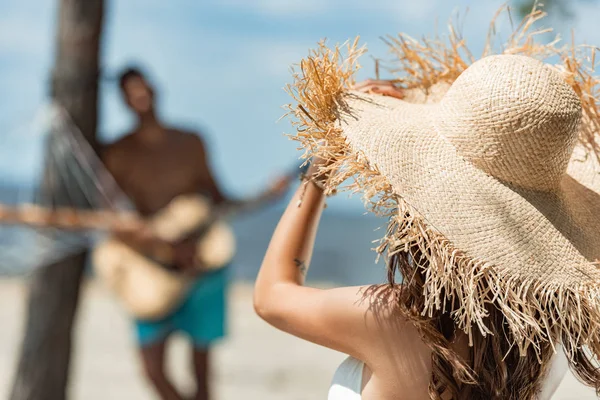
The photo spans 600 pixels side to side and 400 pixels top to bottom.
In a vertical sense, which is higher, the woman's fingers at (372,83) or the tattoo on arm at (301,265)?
the woman's fingers at (372,83)

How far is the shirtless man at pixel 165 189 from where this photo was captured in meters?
3.88

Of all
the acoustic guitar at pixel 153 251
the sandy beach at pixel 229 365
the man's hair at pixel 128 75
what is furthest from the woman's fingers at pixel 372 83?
the sandy beach at pixel 229 365

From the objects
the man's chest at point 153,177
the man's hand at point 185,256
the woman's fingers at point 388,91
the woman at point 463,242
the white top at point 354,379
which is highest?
the woman's fingers at point 388,91

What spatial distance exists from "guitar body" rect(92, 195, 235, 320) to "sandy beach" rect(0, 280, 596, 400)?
0.39m

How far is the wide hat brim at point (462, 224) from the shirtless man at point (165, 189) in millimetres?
2733

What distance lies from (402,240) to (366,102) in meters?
0.31

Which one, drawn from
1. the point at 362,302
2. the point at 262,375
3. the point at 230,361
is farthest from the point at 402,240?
the point at 230,361

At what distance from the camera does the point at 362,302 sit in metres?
1.26

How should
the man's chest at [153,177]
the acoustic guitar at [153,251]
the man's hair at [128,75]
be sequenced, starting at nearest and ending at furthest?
the acoustic guitar at [153,251] → the man's hair at [128,75] → the man's chest at [153,177]

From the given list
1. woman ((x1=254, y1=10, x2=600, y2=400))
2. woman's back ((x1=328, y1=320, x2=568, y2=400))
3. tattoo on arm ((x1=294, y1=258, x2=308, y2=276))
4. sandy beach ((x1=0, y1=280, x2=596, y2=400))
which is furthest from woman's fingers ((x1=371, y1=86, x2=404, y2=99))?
sandy beach ((x1=0, y1=280, x2=596, y2=400))

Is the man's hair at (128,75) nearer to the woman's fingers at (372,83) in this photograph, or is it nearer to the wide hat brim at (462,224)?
the woman's fingers at (372,83)

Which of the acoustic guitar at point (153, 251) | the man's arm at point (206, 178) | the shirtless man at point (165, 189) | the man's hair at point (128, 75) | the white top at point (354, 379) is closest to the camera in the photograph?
the white top at point (354, 379)

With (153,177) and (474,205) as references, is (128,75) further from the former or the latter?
(474,205)

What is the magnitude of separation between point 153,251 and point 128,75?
866 mm
